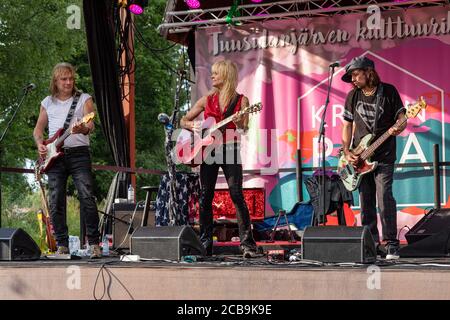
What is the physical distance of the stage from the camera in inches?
190

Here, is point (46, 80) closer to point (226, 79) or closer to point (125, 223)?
point (125, 223)

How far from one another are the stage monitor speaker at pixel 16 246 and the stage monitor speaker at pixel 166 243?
90 centimetres

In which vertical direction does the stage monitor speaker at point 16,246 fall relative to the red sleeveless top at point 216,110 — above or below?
below

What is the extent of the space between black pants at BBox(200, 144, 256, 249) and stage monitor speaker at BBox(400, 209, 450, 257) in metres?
1.30

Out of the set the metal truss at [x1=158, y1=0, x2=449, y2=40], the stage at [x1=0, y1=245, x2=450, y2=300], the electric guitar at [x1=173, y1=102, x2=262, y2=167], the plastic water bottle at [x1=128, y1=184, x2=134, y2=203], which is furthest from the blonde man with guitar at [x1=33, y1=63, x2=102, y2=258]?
the metal truss at [x1=158, y1=0, x2=449, y2=40]

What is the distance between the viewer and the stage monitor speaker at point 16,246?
6285 millimetres

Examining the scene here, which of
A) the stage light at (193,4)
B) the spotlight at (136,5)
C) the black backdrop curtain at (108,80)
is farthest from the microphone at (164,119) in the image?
the spotlight at (136,5)

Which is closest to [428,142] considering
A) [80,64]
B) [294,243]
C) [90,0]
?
[294,243]

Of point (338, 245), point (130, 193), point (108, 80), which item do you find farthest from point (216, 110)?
point (108, 80)

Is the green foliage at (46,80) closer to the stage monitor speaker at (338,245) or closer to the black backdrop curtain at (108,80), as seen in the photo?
the black backdrop curtain at (108,80)

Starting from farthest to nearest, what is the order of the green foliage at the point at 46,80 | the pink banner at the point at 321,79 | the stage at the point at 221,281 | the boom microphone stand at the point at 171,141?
the green foliage at the point at 46,80 → the pink banner at the point at 321,79 → the boom microphone stand at the point at 171,141 → the stage at the point at 221,281

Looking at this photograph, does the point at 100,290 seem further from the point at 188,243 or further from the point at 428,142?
the point at 428,142

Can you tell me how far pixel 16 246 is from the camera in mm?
6336

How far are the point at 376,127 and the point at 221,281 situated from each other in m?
2.46
